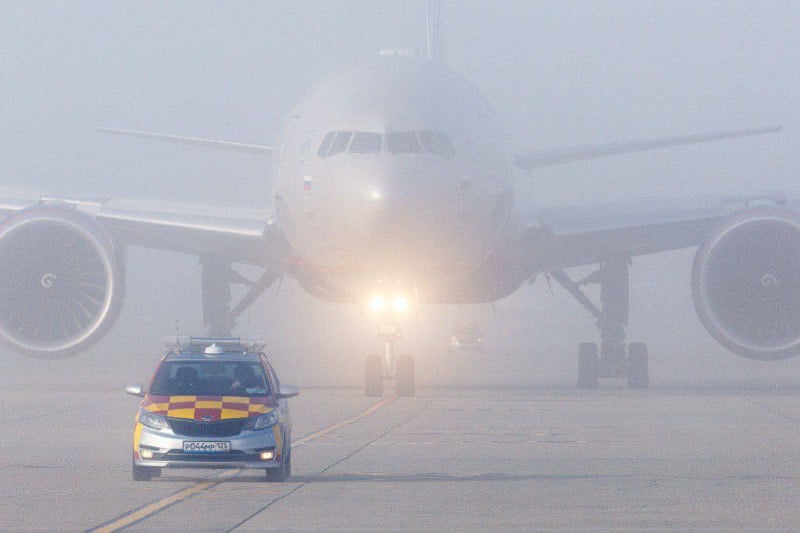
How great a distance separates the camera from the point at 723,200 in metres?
28.5

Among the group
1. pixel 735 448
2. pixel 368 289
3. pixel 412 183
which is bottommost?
pixel 735 448

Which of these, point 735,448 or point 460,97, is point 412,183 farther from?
point 735,448

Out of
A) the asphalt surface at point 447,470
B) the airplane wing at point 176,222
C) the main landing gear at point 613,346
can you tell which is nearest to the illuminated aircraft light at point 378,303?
the asphalt surface at point 447,470

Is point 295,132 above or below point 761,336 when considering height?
above

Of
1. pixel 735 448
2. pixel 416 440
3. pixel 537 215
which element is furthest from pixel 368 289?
pixel 735 448

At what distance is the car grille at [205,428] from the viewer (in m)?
14.7

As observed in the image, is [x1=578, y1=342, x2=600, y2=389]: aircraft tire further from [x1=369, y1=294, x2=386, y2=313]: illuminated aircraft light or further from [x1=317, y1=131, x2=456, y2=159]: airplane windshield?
[x1=317, y1=131, x2=456, y2=159]: airplane windshield

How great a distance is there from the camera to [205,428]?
14.7 meters

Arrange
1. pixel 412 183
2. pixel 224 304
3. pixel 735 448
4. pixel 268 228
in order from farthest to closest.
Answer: pixel 224 304 < pixel 268 228 < pixel 412 183 < pixel 735 448

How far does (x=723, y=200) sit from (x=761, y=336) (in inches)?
108

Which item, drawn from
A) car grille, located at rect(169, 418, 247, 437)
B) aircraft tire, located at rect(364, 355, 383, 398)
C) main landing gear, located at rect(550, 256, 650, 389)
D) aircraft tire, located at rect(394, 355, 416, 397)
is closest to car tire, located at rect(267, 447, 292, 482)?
car grille, located at rect(169, 418, 247, 437)

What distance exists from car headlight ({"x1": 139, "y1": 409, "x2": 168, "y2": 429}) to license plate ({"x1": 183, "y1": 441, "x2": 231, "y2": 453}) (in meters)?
0.31

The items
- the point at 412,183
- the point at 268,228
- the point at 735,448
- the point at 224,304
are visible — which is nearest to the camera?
the point at 735,448

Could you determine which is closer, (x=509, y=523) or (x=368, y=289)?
(x=509, y=523)
